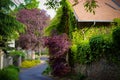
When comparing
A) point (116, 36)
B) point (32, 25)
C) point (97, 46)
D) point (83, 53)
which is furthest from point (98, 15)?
point (32, 25)

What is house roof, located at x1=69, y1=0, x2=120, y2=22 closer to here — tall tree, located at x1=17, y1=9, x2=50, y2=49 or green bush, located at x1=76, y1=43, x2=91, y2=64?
green bush, located at x1=76, y1=43, x2=91, y2=64

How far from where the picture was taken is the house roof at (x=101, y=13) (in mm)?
30703

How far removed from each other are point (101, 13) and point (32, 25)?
1153 inches

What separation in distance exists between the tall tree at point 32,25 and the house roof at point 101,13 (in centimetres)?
2514

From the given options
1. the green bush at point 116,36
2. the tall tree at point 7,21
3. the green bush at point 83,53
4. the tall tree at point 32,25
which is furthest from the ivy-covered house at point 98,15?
the tall tree at point 32,25

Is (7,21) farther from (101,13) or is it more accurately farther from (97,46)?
(101,13)

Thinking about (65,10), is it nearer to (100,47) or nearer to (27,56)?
(100,47)

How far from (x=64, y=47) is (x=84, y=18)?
3459 mm

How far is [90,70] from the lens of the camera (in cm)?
2347

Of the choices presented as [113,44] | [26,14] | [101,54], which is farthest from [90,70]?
[26,14]

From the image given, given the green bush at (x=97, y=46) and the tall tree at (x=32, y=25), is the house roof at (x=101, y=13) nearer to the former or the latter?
the green bush at (x=97, y=46)

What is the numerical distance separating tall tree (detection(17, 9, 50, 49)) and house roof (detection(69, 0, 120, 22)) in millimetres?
25139

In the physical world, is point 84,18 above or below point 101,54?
above

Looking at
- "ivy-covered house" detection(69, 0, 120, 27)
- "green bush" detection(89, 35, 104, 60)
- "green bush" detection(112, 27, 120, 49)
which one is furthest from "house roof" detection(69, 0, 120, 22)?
"green bush" detection(112, 27, 120, 49)
